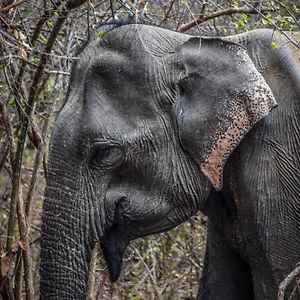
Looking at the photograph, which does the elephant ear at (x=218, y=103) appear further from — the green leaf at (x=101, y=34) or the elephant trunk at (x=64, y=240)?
the elephant trunk at (x=64, y=240)

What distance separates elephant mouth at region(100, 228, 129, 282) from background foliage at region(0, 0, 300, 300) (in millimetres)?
555

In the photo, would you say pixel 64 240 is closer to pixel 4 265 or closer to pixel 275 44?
pixel 275 44

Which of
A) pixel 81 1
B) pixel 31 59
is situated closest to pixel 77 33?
pixel 31 59

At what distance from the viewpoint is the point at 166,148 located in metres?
4.15

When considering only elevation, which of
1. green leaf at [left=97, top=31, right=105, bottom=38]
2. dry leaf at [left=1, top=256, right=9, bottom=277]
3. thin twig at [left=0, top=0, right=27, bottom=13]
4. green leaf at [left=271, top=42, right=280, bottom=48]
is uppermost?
thin twig at [left=0, top=0, right=27, bottom=13]

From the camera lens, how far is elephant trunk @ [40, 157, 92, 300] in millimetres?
4035

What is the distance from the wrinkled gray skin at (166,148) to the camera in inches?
160

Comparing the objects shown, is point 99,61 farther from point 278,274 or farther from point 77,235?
point 278,274

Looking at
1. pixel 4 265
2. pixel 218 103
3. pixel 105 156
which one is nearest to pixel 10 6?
pixel 105 156

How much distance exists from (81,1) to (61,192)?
963mm

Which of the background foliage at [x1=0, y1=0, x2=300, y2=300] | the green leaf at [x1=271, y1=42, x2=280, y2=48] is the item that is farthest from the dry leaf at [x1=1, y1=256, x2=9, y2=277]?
the green leaf at [x1=271, y1=42, x2=280, y2=48]

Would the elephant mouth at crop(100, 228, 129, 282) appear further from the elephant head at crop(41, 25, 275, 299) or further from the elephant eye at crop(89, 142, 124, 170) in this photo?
the elephant eye at crop(89, 142, 124, 170)

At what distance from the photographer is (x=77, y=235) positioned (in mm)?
4055

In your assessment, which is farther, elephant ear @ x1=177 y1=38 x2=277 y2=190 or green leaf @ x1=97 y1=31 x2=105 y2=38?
green leaf @ x1=97 y1=31 x2=105 y2=38
